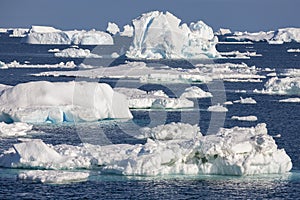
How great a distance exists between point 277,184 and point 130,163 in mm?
4366

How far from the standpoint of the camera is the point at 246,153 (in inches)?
955

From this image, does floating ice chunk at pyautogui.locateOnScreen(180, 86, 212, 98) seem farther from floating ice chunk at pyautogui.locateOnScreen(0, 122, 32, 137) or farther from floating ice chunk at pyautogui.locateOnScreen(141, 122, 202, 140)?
floating ice chunk at pyautogui.locateOnScreen(141, 122, 202, 140)

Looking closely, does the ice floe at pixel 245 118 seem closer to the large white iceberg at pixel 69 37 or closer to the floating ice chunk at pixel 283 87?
the floating ice chunk at pixel 283 87

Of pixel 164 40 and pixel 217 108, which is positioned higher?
pixel 164 40

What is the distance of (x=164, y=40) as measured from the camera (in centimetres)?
7112

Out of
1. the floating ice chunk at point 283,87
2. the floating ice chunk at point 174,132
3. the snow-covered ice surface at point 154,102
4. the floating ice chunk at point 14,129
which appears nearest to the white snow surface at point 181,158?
the floating ice chunk at point 174,132

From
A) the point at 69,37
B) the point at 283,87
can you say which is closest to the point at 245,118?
the point at 283,87

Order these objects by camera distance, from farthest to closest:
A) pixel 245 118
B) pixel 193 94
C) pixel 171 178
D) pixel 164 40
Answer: pixel 164 40, pixel 193 94, pixel 245 118, pixel 171 178

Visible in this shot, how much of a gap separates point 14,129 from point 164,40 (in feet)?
133

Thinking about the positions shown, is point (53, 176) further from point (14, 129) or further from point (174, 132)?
point (14, 129)

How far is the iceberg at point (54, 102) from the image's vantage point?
34.1 meters

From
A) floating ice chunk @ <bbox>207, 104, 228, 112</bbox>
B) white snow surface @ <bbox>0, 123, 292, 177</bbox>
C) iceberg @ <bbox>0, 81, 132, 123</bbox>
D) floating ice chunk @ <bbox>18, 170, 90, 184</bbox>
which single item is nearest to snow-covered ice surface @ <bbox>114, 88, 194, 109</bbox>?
floating ice chunk @ <bbox>207, 104, 228, 112</bbox>

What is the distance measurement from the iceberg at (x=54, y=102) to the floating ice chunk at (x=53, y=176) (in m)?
10.4

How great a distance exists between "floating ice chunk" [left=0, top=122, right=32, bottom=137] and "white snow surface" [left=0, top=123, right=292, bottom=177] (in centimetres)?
587
